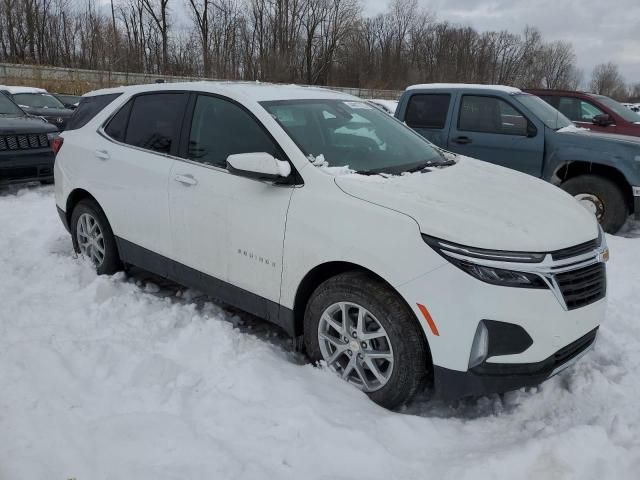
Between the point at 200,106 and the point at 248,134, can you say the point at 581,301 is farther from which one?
the point at 200,106

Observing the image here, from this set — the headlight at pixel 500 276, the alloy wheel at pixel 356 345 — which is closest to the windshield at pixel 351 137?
the alloy wheel at pixel 356 345

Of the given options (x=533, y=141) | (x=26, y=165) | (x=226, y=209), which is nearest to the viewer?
(x=226, y=209)

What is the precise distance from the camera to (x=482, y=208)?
2703 mm

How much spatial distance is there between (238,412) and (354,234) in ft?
3.67

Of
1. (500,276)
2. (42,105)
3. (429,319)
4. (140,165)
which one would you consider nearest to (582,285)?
(500,276)

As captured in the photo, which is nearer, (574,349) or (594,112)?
(574,349)

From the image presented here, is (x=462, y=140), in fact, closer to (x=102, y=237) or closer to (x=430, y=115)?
(x=430, y=115)

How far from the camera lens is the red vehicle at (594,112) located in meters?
8.55

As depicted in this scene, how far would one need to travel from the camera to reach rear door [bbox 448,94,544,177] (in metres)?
6.81

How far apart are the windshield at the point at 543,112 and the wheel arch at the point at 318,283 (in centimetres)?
A: 508

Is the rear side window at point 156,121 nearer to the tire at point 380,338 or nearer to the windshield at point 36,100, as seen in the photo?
the tire at point 380,338

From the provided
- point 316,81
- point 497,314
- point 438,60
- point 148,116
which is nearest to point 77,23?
point 316,81

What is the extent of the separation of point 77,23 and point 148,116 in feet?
162

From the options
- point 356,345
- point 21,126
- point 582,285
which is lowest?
point 356,345
